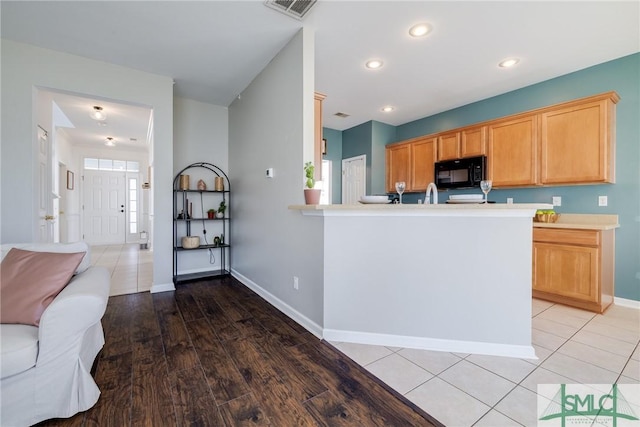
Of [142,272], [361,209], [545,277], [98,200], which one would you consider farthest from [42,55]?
[545,277]

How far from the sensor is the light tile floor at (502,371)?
4.68ft

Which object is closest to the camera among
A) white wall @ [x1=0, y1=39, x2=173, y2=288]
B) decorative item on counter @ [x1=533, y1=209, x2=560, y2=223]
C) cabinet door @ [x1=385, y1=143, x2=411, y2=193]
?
white wall @ [x1=0, y1=39, x2=173, y2=288]

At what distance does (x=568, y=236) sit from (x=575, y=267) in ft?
1.08

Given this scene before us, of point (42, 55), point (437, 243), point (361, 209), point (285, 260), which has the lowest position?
point (285, 260)

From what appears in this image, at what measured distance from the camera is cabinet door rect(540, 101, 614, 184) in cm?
287

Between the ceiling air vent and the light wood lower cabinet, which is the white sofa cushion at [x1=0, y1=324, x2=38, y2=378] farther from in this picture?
the light wood lower cabinet

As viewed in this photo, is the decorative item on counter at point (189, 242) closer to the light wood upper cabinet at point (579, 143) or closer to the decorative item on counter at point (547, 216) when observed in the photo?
the decorative item on counter at point (547, 216)

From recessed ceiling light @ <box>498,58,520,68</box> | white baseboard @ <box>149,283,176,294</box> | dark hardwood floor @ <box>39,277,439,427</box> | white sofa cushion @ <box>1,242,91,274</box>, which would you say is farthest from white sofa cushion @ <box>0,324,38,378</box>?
recessed ceiling light @ <box>498,58,520,68</box>

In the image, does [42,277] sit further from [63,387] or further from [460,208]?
[460,208]

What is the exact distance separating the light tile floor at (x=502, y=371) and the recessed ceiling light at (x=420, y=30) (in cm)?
277

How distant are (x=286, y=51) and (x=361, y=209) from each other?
1.85m

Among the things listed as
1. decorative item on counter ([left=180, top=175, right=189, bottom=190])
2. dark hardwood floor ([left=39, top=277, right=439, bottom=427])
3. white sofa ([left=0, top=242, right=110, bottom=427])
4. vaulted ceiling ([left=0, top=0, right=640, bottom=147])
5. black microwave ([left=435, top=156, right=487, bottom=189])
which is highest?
vaulted ceiling ([left=0, top=0, right=640, bottom=147])

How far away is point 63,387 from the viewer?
132cm

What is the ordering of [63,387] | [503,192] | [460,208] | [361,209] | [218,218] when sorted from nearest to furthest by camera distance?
1. [63,387]
2. [460,208]
3. [361,209]
4. [503,192]
5. [218,218]
